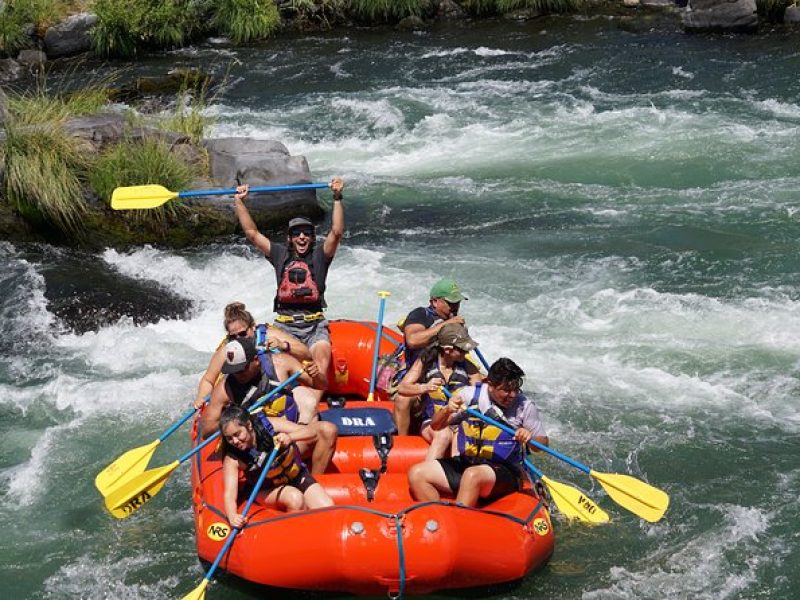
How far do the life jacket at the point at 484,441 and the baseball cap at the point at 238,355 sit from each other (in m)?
1.17

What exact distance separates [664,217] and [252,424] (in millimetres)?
5921

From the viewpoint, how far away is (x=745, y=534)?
6012 mm

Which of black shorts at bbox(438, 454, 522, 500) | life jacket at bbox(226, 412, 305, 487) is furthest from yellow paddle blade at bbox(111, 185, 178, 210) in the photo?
black shorts at bbox(438, 454, 522, 500)

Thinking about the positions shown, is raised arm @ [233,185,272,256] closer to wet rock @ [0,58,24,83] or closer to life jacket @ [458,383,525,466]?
life jacket @ [458,383,525,466]

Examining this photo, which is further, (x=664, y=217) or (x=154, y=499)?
(x=664, y=217)

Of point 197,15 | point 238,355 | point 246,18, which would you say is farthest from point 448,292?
point 197,15

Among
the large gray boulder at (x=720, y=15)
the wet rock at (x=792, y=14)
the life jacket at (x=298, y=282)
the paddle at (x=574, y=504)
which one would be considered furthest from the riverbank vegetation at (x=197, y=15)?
the paddle at (x=574, y=504)

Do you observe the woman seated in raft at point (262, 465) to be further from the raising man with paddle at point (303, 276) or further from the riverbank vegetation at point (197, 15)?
the riverbank vegetation at point (197, 15)

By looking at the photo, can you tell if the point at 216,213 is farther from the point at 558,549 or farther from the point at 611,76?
the point at 611,76

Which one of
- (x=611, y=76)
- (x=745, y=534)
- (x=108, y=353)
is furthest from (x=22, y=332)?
(x=611, y=76)

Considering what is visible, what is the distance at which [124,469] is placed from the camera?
236 inches

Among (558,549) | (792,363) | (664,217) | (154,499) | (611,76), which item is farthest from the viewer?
(611,76)

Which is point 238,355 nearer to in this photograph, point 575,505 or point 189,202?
point 575,505

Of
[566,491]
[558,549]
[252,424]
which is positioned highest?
[252,424]
